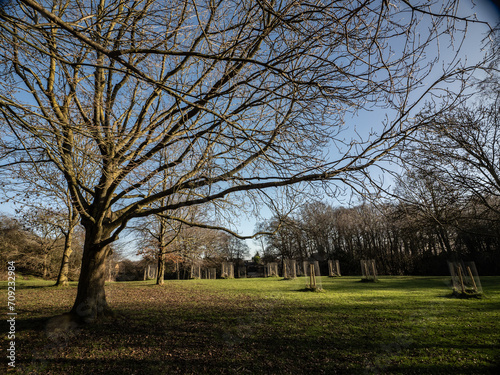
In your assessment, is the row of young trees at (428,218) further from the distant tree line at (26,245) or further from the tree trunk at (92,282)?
the distant tree line at (26,245)

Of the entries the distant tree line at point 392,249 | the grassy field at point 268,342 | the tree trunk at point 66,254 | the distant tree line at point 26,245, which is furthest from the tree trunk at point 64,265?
the distant tree line at point 392,249

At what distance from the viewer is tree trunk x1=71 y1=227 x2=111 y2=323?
235 inches

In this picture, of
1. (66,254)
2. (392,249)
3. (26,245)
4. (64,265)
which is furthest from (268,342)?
(392,249)

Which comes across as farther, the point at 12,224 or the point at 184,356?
the point at 12,224

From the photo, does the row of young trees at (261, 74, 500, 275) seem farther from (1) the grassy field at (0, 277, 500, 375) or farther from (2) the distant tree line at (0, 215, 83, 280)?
(2) the distant tree line at (0, 215, 83, 280)

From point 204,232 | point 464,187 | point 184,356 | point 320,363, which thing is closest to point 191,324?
point 184,356

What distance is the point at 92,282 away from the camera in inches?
241

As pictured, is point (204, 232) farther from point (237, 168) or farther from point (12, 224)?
point (237, 168)

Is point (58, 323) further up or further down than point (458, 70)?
further down

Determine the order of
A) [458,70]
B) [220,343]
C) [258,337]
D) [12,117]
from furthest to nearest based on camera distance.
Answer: [258,337]
[220,343]
[12,117]
[458,70]

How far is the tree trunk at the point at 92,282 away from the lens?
5965 mm

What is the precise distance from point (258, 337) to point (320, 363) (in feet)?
5.47

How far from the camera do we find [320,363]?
14.1 feet

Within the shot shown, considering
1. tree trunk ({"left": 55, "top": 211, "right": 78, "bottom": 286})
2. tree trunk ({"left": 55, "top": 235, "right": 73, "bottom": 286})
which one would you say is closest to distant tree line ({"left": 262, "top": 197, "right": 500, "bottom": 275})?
tree trunk ({"left": 55, "top": 211, "right": 78, "bottom": 286})
